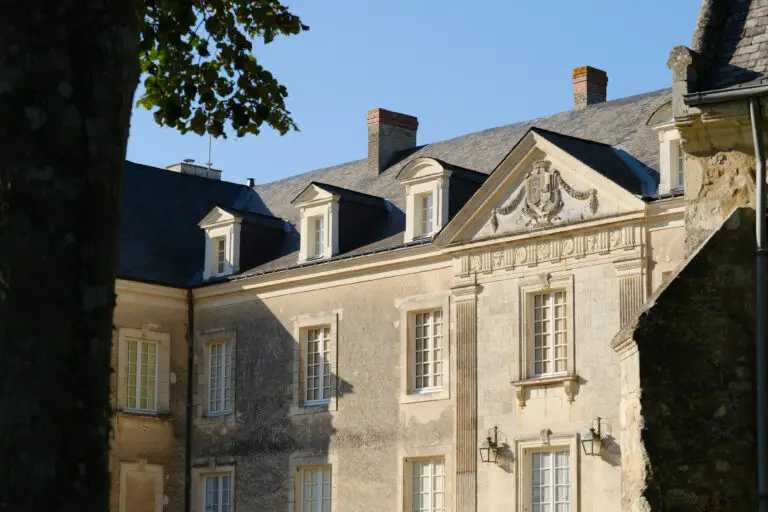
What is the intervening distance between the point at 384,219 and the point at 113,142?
901 inches

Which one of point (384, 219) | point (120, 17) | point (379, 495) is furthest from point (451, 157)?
point (120, 17)

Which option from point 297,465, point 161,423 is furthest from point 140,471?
point 297,465

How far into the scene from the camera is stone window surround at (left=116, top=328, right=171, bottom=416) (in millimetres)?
28469

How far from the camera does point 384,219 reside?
91.5ft

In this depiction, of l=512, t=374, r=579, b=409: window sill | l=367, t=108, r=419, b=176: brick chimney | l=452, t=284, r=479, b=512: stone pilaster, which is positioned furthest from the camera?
l=367, t=108, r=419, b=176: brick chimney

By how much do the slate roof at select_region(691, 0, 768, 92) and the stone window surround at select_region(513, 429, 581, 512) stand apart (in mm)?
13846

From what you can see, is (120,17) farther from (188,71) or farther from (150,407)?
(150,407)

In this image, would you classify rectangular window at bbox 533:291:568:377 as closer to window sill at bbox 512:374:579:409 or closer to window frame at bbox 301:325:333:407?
window sill at bbox 512:374:579:409

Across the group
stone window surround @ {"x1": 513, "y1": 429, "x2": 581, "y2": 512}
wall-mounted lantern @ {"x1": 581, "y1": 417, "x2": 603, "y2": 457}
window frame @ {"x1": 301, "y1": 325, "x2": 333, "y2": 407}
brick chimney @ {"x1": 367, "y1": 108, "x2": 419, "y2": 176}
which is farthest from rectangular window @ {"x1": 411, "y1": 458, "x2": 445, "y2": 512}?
brick chimney @ {"x1": 367, "y1": 108, "x2": 419, "y2": 176}

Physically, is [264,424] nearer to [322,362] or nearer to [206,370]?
[322,362]

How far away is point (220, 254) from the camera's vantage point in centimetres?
2980

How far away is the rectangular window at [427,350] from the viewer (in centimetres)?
2553

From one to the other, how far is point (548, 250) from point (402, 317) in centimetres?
315

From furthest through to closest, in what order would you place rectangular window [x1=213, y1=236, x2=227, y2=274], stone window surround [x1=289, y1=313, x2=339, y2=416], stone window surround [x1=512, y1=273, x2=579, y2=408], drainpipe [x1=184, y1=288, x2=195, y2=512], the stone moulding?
rectangular window [x1=213, y1=236, x2=227, y2=274] < drainpipe [x1=184, y1=288, x2=195, y2=512] < stone window surround [x1=289, y1=313, x2=339, y2=416] < stone window surround [x1=512, y1=273, x2=579, y2=408] < the stone moulding
